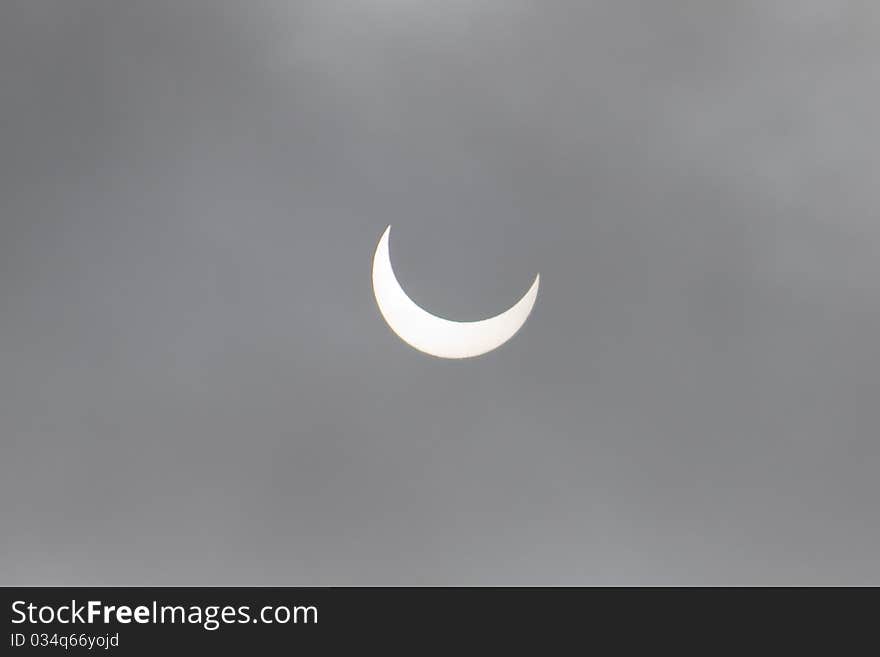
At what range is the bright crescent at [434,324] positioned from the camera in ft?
38.9

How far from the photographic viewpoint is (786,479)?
479 inches

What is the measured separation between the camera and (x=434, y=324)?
39.3 ft

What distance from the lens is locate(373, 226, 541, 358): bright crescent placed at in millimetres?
11844
